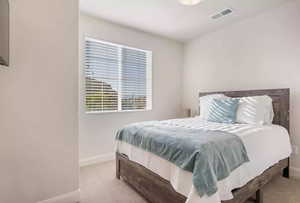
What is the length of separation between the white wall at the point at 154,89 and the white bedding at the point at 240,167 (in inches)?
33.5

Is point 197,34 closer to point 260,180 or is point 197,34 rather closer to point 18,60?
point 260,180

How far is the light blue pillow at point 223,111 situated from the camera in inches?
101

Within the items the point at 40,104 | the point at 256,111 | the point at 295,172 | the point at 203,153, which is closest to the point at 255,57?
the point at 256,111

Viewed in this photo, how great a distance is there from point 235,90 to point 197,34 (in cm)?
148

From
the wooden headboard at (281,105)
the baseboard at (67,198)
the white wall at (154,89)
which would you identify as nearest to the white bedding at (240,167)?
the wooden headboard at (281,105)

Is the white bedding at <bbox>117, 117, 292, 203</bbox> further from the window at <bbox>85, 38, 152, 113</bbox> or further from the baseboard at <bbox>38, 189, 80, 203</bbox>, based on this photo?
the window at <bbox>85, 38, 152, 113</bbox>

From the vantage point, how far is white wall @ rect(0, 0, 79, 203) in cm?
153

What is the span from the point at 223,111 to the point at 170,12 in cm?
180

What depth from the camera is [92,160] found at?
3.00 metres

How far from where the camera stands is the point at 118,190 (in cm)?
209

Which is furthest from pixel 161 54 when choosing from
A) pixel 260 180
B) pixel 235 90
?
pixel 260 180

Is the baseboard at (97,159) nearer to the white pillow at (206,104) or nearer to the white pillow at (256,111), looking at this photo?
the white pillow at (206,104)

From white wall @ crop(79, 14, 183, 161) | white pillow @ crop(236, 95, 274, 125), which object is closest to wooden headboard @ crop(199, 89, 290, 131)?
white pillow @ crop(236, 95, 274, 125)

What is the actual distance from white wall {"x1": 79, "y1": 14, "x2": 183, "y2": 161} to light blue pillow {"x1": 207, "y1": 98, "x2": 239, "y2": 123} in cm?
140
